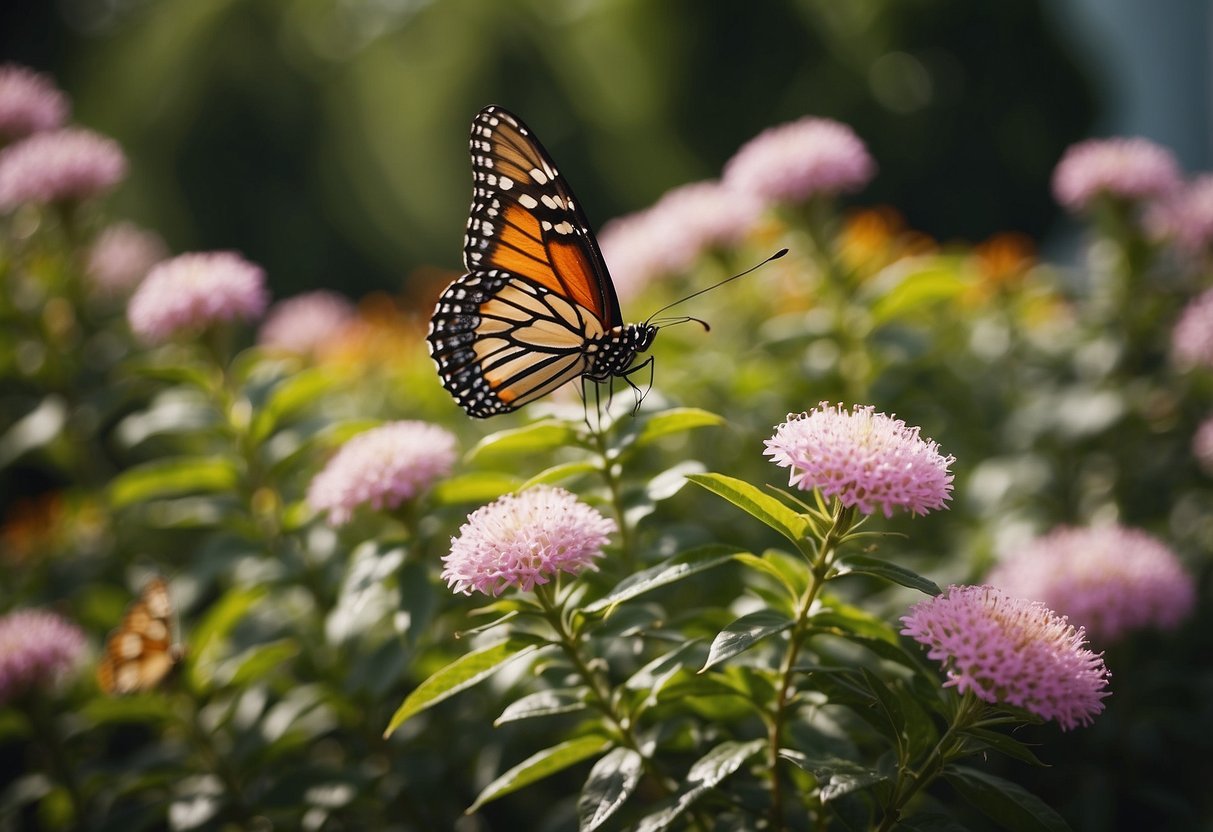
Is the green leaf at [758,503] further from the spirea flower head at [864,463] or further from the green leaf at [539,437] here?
the green leaf at [539,437]

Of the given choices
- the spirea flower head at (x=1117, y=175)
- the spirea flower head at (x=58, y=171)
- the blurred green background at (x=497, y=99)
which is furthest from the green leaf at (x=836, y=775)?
the blurred green background at (x=497, y=99)

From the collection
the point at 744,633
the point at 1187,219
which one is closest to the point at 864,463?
the point at 744,633

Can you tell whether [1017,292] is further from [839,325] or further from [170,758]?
[170,758]

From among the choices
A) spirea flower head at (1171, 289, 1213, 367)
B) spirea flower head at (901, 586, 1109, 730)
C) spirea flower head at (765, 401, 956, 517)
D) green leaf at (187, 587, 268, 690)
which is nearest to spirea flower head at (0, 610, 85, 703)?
green leaf at (187, 587, 268, 690)

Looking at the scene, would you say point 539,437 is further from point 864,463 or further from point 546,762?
point 864,463

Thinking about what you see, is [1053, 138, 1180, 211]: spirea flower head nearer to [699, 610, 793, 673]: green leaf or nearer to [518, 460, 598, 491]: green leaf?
[518, 460, 598, 491]: green leaf

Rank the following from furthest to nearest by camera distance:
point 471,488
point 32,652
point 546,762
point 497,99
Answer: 1. point 497,99
2. point 32,652
3. point 471,488
4. point 546,762
